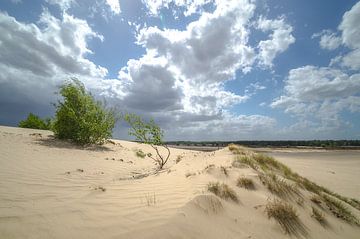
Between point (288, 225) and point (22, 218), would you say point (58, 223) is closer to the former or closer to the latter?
point (22, 218)

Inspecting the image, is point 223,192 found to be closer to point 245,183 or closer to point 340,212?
point 245,183

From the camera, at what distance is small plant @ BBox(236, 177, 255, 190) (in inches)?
196

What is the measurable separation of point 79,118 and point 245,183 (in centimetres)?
1169

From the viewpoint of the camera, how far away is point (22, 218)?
3254 mm

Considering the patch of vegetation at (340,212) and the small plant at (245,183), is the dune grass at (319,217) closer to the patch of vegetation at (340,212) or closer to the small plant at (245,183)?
the patch of vegetation at (340,212)

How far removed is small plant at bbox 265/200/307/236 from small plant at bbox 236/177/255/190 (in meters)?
0.85

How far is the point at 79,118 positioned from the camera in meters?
13.7

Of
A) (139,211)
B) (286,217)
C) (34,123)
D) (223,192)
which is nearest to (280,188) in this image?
(286,217)

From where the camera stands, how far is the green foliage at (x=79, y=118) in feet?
45.1

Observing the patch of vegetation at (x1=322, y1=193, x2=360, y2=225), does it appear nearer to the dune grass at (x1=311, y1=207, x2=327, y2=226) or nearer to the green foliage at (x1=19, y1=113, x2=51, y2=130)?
the dune grass at (x1=311, y1=207, x2=327, y2=226)

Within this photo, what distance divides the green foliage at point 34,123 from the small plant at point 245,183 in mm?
19700

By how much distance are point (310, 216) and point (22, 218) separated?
5185 mm

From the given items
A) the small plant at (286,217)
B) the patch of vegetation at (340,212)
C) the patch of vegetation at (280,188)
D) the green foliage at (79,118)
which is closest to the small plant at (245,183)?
the patch of vegetation at (280,188)

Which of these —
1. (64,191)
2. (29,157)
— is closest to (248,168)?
(64,191)
